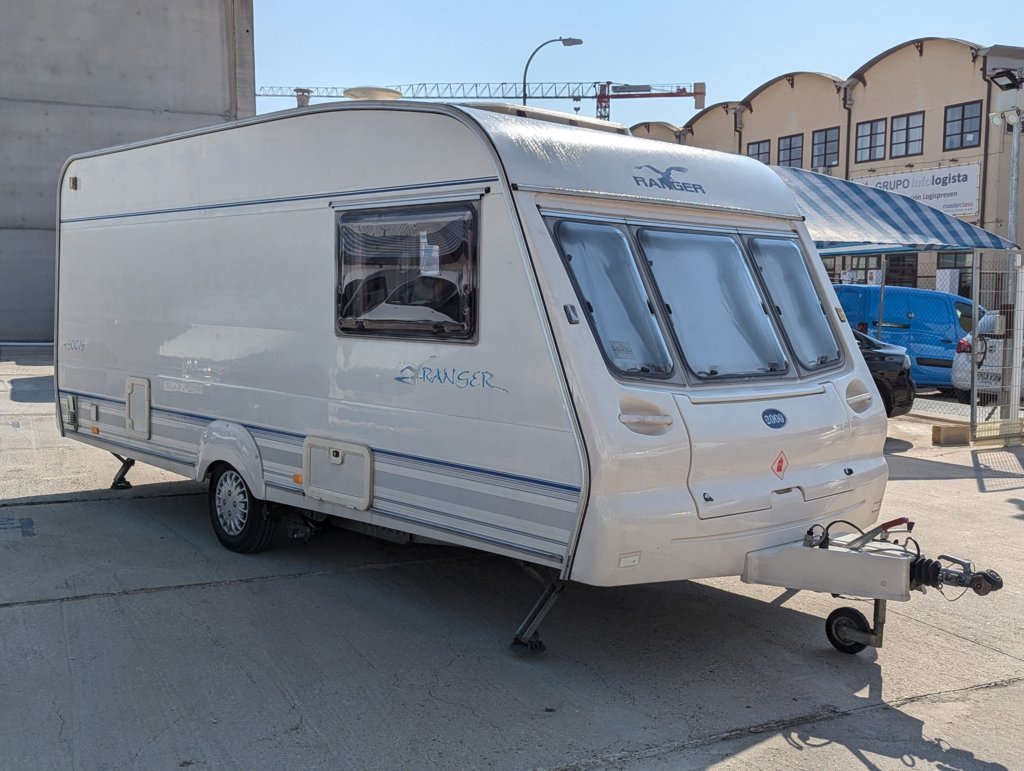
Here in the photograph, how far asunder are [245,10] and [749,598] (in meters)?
23.3

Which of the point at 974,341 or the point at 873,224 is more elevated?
the point at 873,224

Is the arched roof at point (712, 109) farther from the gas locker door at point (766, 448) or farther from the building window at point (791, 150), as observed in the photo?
the gas locker door at point (766, 448)

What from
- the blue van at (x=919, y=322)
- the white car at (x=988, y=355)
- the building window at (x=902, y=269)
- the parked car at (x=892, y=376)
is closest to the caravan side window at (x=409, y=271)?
the parked car at (x=892, y=376)

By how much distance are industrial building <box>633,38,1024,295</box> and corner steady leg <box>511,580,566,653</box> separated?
23459 millimetres

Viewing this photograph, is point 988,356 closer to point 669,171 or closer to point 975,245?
point 975,245

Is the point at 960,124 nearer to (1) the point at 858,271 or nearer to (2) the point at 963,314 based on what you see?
(1) the point at 858,271

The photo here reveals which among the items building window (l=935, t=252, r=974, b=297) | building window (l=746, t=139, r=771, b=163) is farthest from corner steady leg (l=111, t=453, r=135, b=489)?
building window (l=746, t=139, r=771, b=163)

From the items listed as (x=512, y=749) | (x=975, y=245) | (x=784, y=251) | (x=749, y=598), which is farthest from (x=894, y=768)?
(x=975, y=245)

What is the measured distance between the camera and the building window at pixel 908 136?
105ft

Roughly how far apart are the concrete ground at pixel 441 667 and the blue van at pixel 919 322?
970cm

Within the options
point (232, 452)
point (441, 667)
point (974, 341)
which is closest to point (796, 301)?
point (441, 667)

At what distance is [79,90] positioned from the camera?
24.3m

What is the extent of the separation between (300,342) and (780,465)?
2.88 m

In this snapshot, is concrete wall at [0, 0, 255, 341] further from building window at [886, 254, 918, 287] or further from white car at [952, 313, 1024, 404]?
building window at [886, 254, 918, 287]
